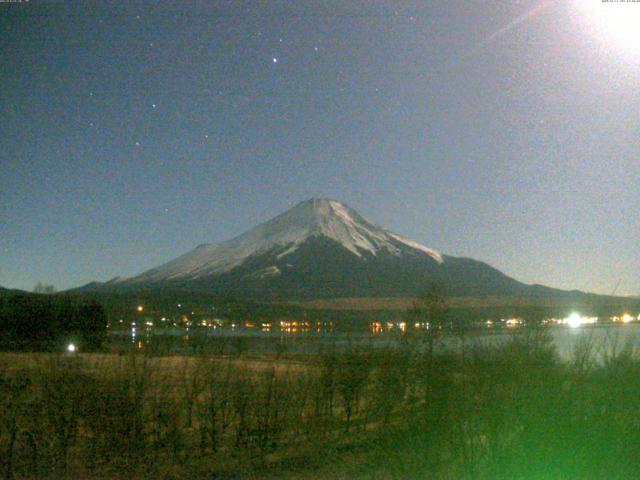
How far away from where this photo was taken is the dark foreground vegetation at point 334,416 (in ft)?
20.7

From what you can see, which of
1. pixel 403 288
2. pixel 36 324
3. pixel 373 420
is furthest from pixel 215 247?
pixel 373 420

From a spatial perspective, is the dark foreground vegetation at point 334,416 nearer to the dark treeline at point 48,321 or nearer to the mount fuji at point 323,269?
the dark treeline at point 48,321

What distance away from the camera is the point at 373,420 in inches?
587

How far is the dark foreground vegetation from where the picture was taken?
631 cm

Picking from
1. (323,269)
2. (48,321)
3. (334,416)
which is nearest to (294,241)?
(323,269)

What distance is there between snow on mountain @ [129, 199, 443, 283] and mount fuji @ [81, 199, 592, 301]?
8.6 inches

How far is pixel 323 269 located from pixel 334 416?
115026mm

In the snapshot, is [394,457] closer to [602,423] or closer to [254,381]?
[602,423]

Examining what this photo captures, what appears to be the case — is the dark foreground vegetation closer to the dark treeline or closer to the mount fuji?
the dark treeline

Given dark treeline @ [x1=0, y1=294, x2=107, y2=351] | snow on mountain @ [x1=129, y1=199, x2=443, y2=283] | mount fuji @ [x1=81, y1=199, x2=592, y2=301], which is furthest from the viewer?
snow on mountain @ [x1=129, y1=199, x2=443, y2=283]

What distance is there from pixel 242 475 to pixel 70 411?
2561mm

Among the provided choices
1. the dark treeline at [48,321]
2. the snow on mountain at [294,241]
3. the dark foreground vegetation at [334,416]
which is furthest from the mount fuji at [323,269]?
the dark foreground vegetation at [334,416]

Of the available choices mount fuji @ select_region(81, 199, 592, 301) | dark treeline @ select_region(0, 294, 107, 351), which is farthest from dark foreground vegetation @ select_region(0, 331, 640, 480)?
mount fuji @ select_region(81, 199, 592, 301)

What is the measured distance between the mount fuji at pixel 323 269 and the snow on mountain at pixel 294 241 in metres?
0.22
